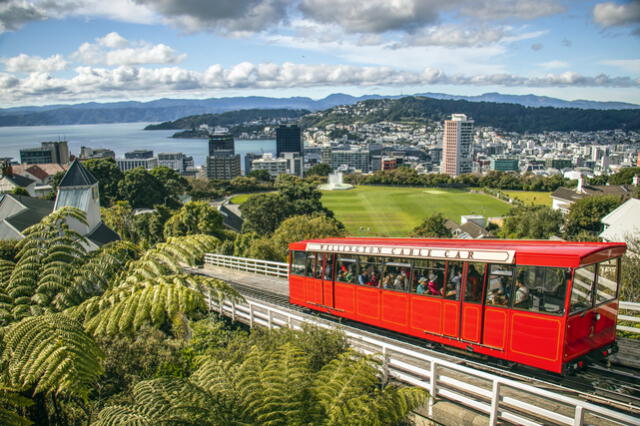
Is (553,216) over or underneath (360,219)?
over

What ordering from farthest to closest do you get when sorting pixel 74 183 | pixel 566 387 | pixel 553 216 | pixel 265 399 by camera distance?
pixel 553 216 < pixel 74 183 < pixel 566 387 < pixel 265 399

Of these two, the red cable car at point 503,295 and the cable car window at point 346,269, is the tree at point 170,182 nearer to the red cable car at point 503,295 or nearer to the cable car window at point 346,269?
the cable car window at point 346,269

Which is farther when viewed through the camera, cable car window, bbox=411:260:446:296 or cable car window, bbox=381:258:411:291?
cable car window, bbox=381:258:411:291

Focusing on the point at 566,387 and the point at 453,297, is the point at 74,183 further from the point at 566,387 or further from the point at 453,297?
the point at 566,387

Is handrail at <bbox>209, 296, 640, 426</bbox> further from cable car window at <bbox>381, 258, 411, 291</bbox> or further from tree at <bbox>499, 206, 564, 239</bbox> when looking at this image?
tree at <bbox>499, 206, 564, 239</bbox>

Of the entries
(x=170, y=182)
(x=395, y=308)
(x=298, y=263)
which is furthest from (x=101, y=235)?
(x=170, y=182)

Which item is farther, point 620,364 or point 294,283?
point 294,283

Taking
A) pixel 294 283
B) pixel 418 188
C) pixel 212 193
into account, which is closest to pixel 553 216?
pixel 294 283

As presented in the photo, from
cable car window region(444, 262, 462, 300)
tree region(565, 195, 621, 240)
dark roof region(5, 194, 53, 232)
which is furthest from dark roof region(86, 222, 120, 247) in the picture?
tree region(565, 195, 621, 240)
